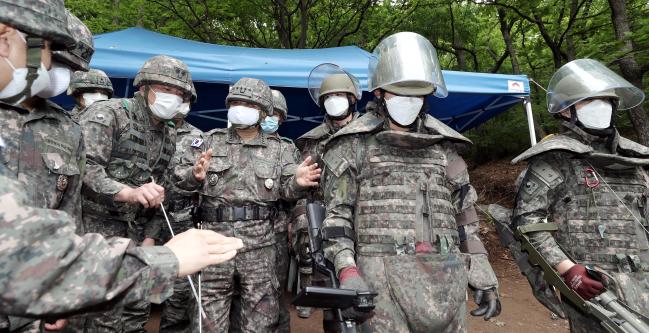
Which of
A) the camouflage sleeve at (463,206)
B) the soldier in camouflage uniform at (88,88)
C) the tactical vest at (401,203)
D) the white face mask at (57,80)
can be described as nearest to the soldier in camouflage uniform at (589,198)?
the camouflage sleeve at (463,206)

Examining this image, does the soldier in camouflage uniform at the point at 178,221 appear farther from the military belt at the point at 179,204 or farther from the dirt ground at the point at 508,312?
the dirt ground at the point at 508,312

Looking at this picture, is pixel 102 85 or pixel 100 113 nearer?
pixel 100 113

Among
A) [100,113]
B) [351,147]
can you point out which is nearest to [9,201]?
[351,147]

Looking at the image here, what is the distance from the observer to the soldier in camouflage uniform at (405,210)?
2.12 meters

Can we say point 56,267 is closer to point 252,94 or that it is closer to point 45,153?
point 45,153

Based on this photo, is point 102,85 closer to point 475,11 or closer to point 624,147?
point 624,147

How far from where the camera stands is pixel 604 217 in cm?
260

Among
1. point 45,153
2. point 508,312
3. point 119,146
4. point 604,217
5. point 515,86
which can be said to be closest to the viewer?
point 45,153

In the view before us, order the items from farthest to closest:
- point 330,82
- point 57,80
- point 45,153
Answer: point 330,82 < point 57,80 < point 45,153

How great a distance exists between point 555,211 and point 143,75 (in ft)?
10.1

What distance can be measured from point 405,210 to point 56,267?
5.46 ft

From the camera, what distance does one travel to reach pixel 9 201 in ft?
3.23

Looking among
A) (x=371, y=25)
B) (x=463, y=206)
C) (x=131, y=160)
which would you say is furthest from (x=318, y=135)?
(x=371, y=25)

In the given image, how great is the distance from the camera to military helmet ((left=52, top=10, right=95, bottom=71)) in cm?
206
